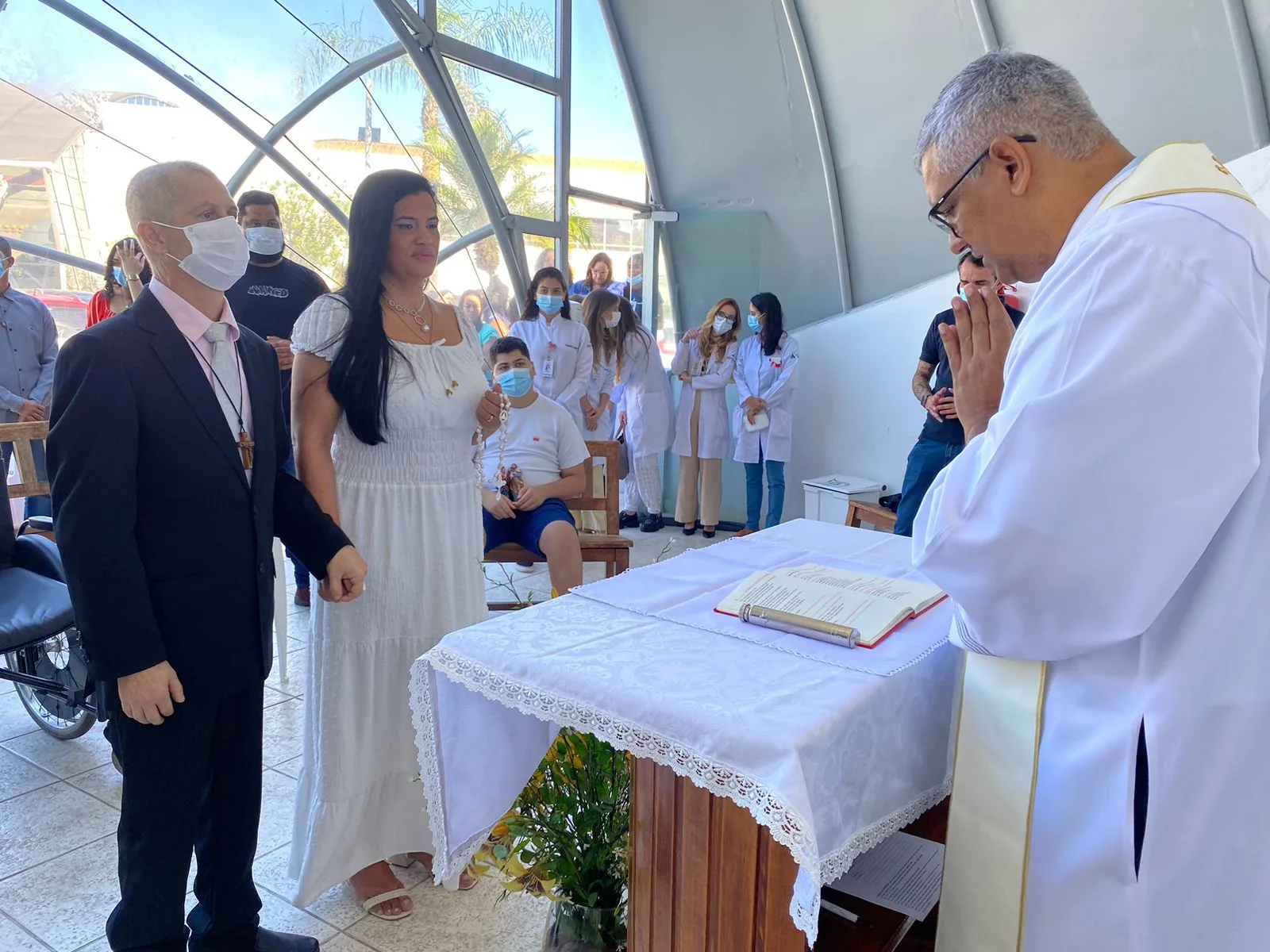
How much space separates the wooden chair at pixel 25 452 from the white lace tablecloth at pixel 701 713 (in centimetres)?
236

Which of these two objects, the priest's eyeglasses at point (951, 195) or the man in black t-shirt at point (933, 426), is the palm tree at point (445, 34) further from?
the priest's eyeglasses at point (951, 195)

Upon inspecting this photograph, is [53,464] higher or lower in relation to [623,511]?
higher

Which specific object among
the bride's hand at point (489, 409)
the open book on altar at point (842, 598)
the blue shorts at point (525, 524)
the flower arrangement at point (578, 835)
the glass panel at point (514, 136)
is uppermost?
the glass panel at point (514, 136)

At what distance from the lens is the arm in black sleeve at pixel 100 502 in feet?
4.79

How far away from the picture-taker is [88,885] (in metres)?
2.22

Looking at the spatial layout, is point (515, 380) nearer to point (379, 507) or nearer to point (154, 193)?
point (379, 507)

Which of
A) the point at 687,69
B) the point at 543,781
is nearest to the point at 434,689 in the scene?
the point at 543,781

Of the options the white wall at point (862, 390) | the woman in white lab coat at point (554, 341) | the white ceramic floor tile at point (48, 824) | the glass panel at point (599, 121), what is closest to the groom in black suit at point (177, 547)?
the white ceramic floor tile at point (48, 824)

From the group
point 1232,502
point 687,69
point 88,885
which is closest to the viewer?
point 1232,502

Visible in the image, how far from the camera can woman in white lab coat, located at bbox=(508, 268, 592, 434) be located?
18.9 ft

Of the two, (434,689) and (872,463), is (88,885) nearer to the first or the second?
(434,689)

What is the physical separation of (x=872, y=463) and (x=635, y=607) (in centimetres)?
478

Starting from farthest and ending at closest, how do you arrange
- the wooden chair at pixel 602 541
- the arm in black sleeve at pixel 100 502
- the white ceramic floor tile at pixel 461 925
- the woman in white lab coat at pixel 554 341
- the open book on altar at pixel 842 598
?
→ the woman in white lab coat at pixel 554 341 → the wooden chair at pixel 602 541 → the white ceramic floor tile at pixel 461 925 → the arm in black sleeve at pixel 100 502 → the open book on altar at pixel 842 598

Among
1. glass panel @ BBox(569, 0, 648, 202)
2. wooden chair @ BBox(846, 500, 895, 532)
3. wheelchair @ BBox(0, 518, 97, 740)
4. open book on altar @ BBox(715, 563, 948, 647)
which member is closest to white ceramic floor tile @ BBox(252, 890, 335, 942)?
wheelchair @ BBox(0, 518, 97, 740)
